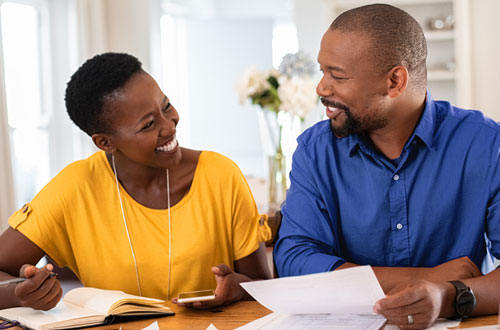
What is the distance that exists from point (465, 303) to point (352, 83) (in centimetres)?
57

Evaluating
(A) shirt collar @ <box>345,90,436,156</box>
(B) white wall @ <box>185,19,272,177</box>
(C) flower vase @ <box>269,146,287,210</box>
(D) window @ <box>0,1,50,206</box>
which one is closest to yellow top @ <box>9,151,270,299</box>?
(A) shirt collar @ <box>345,90,436,156</box>

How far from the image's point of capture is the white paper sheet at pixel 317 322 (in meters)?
1.22

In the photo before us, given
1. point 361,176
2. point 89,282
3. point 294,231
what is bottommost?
point 89,282

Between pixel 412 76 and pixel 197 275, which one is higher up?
pixel 412 76

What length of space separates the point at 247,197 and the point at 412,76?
1.76 feet

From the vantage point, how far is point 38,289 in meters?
1.40

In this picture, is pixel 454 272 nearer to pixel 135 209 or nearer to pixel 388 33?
pixel 388 33

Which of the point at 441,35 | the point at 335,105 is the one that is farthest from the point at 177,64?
the point at 335,105

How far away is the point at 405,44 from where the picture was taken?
1.55 meters

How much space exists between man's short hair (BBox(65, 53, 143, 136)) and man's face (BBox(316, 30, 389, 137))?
507 mm

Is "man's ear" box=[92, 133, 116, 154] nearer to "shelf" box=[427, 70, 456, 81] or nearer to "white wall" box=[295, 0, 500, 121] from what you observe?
"white wall" box=[295, 0, 500, 121]

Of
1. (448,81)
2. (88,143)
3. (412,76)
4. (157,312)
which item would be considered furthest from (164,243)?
(448,81)

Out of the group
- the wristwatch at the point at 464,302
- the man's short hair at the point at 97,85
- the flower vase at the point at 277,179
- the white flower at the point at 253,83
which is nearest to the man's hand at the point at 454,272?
the wristwatch at the point at 464,302

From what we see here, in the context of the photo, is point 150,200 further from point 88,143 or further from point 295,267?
point 88,143
